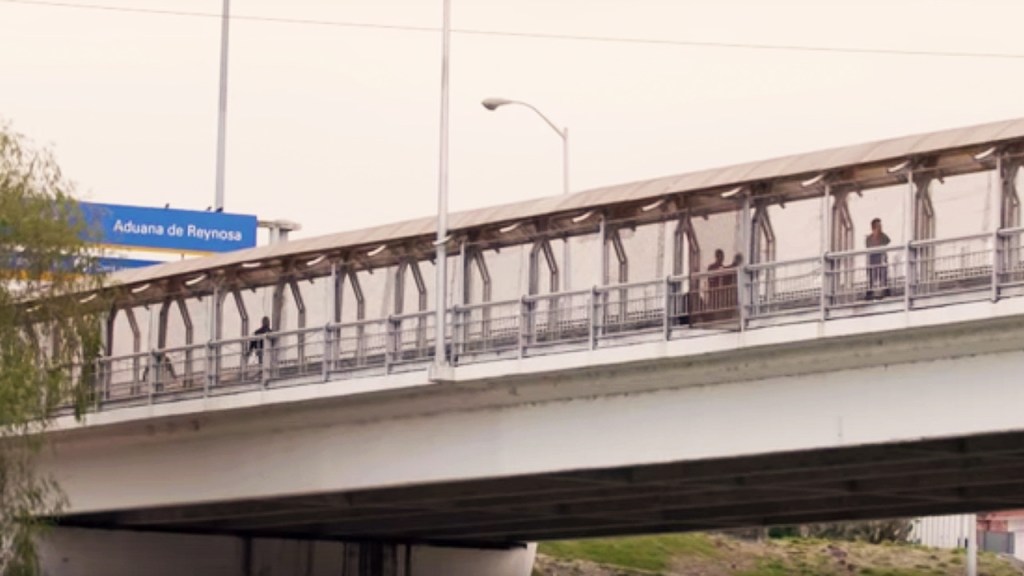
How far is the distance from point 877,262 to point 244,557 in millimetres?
27803

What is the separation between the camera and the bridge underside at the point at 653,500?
4162cm

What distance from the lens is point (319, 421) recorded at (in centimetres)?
4772

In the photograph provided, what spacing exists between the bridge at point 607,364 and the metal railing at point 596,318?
69 mm

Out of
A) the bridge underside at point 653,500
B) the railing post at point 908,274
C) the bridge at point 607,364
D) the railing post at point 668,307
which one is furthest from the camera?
the bridge underside at point 653,500

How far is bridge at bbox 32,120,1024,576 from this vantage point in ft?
121

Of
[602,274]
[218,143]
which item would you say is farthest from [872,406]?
[218,143]

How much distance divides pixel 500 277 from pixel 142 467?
1134 cm

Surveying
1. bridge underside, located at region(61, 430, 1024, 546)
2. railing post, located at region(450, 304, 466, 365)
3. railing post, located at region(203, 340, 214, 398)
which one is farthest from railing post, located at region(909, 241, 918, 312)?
railing post, located at region(203, 340, 214, 398)

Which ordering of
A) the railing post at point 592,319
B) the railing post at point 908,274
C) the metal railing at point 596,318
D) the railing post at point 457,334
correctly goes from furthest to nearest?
the railing post at point 457,334 → the railing post at point 592,319 → the metal railing at point 596,318 → the railing post at point 908,274

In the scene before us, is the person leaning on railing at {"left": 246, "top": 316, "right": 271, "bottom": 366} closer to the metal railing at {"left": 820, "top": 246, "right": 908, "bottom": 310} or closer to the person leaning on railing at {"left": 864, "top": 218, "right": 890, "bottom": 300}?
the metal railing at {"left": 820, "top": 246, "right": 908, "bottom": 310}

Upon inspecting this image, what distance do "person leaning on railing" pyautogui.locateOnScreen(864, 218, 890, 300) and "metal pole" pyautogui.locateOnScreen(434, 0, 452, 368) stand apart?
8.33m

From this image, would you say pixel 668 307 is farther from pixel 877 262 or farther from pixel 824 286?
pixel 877 262

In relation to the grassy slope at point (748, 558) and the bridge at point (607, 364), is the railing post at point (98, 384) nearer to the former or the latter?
the bridge at point (607, 364)

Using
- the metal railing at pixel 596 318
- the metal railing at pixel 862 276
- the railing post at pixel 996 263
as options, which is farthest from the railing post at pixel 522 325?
the railing post at pixel 996 263
